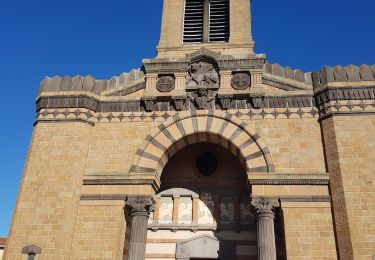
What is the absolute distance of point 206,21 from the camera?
1784 centimetres

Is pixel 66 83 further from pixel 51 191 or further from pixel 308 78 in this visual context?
pixel 308 78

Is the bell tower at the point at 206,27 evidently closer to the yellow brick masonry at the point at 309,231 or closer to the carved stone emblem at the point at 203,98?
the carved stone emblem at the point at 203,98

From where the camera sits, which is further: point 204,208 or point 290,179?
point 204,208

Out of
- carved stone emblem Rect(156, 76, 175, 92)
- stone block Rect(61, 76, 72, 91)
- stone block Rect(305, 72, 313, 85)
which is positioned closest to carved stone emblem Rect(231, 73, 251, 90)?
stone block Rect(305, 72, 313, 85)

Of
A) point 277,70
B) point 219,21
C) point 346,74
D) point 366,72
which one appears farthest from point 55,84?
point 366,72

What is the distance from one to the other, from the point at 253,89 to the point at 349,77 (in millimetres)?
3415

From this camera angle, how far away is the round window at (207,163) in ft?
52.7

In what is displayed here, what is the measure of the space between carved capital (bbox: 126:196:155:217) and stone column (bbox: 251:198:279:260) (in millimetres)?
3459

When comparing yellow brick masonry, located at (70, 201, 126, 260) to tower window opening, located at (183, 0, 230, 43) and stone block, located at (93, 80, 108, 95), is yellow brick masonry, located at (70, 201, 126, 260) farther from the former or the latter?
tower window opening, located at (183, 0, 230, 43)

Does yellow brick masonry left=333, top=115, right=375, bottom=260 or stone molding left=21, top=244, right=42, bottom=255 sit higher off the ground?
yellow brick masonry left=333, top=115, right=375, bottom=260

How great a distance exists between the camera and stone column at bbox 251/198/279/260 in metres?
12.2

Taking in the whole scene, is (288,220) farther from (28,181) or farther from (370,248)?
(28,181)

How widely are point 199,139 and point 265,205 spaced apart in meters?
3.52

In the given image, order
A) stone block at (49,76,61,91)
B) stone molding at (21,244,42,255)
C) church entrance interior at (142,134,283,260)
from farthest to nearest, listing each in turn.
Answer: stone block at (49,76,61,91) → church entrance interior at (142,134,283,260) → stone molding at (21,244,42,255)
